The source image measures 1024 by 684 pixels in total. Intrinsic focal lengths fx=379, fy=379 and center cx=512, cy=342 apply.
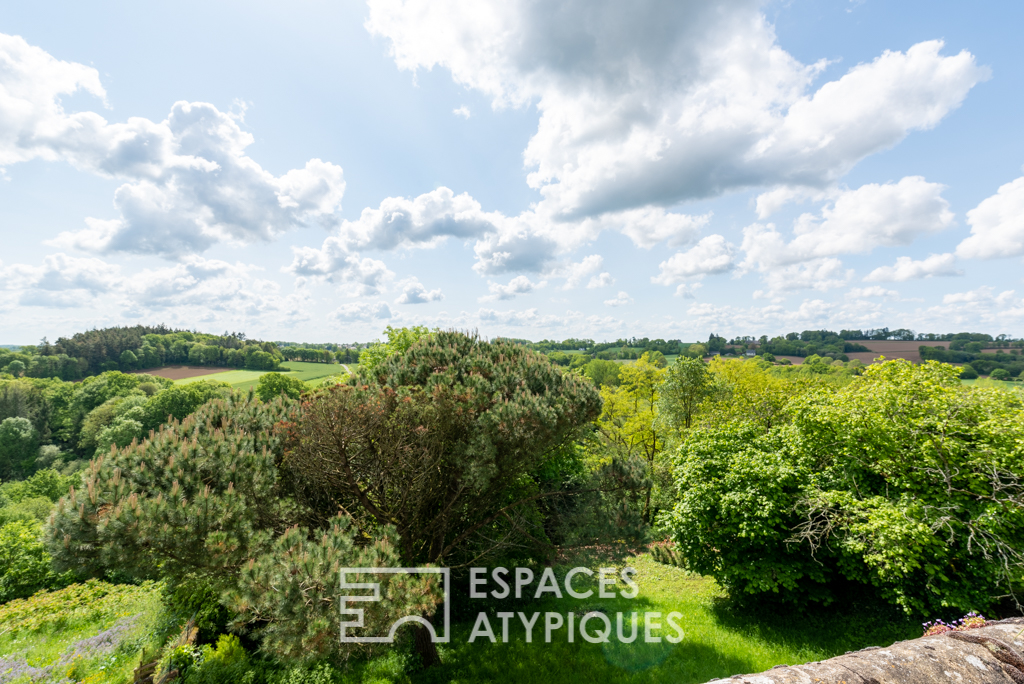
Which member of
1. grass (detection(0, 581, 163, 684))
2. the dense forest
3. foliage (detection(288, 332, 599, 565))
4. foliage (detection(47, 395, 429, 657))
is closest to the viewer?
foliage (detection(47, 395, 429, 657))

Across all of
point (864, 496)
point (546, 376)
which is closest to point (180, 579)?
point (546, 376)

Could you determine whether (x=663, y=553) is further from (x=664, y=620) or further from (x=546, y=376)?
(x=546, y=376)

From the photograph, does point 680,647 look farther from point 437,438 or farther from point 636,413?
point 636,413

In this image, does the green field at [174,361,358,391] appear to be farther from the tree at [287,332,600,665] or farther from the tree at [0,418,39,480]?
the tree at [287,332,600,665]

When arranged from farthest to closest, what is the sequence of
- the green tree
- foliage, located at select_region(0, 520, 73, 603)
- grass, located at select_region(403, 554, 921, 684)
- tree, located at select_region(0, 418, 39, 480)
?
the green tree, tree, located at select_region(0, 418, 39, 480), foliage, located at select_region(0, 520, 73, 603), grass, located at select_region(403, 554, 921, 684)

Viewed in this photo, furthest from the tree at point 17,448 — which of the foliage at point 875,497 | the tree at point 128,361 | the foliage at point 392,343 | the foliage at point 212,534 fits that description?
the foliage at point 875,497

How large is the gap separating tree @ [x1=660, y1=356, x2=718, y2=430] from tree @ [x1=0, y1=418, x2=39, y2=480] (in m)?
58.6

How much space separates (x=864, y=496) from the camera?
10.1m

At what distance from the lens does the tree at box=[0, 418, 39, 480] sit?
36.2 metres

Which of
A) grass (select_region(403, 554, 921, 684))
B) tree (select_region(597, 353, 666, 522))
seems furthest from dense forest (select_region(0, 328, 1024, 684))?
tree (select_region(597, 353, 666, 522))

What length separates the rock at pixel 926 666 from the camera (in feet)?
7.32

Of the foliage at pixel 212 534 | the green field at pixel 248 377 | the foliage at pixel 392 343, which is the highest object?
the foliage at pixel 392 343

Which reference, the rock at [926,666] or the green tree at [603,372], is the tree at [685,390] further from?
the green tree at [603,372]

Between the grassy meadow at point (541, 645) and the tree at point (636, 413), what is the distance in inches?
413
